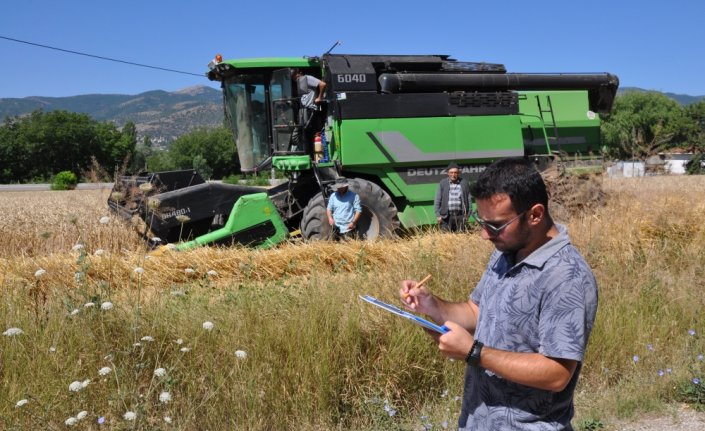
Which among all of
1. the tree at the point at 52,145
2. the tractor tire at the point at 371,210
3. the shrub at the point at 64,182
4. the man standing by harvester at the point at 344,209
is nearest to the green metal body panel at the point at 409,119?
the tractor tire at the point at 371,210

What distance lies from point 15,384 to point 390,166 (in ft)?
24.3

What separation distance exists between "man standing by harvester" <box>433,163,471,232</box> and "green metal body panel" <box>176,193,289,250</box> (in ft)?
7.85

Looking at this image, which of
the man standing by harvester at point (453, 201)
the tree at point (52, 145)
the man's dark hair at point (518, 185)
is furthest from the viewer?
the tree at point (52, 145)

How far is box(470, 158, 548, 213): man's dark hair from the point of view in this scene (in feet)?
6.89

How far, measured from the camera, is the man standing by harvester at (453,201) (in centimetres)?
914

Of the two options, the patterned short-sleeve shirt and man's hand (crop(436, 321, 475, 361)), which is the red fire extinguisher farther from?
man's hand (crop(436, 321, 475, 361))

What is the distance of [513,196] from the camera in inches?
82.9

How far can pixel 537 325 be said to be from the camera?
2.04 metres

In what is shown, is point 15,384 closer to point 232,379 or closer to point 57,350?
point 57,350

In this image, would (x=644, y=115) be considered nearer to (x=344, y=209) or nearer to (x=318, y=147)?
(x=318, y=147)

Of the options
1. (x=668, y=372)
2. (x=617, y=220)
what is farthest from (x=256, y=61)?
(x=668, y=372)

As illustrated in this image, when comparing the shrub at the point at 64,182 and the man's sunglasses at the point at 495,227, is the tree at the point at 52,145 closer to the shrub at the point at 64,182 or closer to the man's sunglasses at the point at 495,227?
the shrub at the point at 64,182

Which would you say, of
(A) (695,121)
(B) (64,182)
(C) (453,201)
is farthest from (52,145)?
(C) (453,201)

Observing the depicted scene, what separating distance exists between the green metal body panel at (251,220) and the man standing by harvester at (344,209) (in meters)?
0.84
